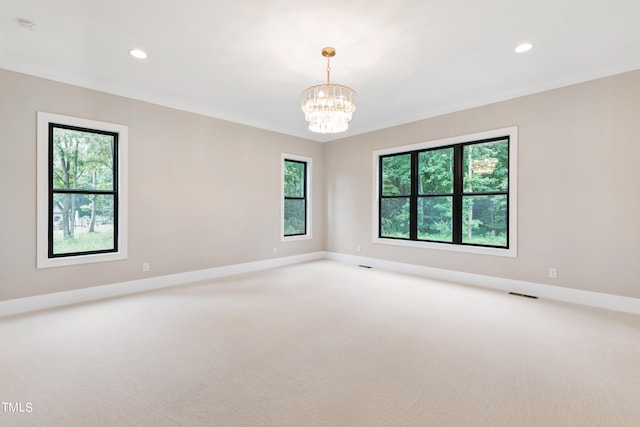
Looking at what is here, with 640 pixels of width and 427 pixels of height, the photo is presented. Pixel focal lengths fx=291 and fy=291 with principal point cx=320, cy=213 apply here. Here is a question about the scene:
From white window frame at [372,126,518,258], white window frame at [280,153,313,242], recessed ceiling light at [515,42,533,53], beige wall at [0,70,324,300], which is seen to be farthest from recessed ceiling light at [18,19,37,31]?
white window frame at [372,126,518,258]

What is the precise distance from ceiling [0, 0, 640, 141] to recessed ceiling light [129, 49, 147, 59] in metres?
0.07

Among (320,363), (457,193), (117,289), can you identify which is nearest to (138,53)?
(117,289)

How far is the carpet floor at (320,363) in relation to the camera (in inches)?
69.7

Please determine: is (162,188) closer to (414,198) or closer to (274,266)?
(274,266)

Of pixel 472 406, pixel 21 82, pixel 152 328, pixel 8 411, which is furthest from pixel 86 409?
pixel 21 82

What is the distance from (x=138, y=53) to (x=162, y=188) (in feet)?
6.29

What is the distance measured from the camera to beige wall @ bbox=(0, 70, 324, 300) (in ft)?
11.0

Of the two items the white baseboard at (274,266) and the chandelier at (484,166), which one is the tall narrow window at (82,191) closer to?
the white baseboard at (274,266)

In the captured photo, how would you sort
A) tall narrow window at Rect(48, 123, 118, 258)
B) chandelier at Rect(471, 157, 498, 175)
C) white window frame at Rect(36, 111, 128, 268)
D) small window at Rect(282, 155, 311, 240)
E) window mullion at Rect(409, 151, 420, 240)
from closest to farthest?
white window frame at Rect(36, 111, 128, 268), tall narrow window at Rect(48, 123, 118, 258), chandelier at Rect(471, 157, 498, 175), window mullion at Rect(409, 151, 420, 240), small window at Rect(282, 155, 311, 240)

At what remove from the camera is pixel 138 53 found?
10.4ft

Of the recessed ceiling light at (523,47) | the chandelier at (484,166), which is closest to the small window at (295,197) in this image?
the chandelier at (484,166)

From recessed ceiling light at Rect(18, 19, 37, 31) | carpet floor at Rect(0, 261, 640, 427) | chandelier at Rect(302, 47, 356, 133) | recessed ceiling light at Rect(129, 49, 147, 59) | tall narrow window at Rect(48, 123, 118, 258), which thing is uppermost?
recessed ceiling light at Rect(129, 49, 147, 59)

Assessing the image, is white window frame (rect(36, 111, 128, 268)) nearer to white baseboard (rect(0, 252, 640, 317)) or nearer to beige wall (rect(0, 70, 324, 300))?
beige wall (rect(0, 70, 324, 300))

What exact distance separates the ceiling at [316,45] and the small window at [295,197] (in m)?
Answer: 2.02
